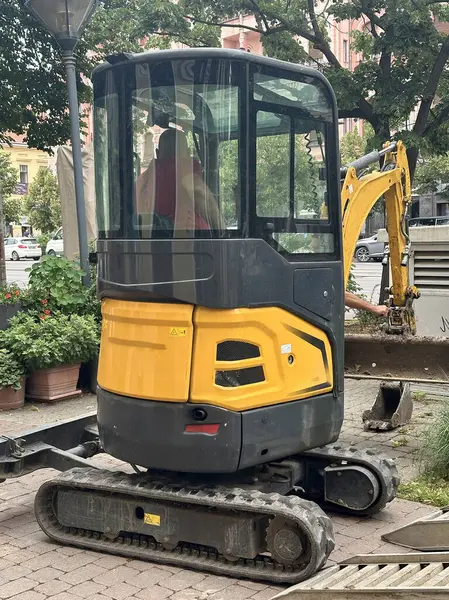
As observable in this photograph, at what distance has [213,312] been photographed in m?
4.25

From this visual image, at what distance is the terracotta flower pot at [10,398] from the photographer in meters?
8.38

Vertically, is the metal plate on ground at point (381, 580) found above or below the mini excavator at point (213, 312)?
below

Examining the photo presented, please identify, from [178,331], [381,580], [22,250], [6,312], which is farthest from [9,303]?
[22,250]

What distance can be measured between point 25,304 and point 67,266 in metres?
0.67

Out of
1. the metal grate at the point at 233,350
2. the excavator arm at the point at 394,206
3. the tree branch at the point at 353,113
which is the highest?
the tree branch at the point at 353,113

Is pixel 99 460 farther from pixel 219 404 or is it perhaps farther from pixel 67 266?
pixel 67 266

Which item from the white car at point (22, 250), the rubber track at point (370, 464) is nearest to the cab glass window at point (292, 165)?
the rubber track at point (370, 464)

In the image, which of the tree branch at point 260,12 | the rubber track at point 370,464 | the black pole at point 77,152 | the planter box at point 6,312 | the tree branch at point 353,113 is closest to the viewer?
the rubber track at point 370,464

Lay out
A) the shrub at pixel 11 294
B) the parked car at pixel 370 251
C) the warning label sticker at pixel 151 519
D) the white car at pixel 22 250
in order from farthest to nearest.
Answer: the white car at pixel 22 250, the parked car at pixel 370 251, the shrub at pixel 11 294, the warning label sticker at pixel 151 519

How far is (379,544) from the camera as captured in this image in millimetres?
4699

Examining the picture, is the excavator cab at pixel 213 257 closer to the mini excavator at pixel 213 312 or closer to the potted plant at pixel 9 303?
the mini excavator at pixel 213 312

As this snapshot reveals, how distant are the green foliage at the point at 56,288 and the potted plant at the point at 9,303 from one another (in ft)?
0.46

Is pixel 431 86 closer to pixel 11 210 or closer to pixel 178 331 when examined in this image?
pixel 178 331

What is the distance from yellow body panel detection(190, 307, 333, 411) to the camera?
4.26m
